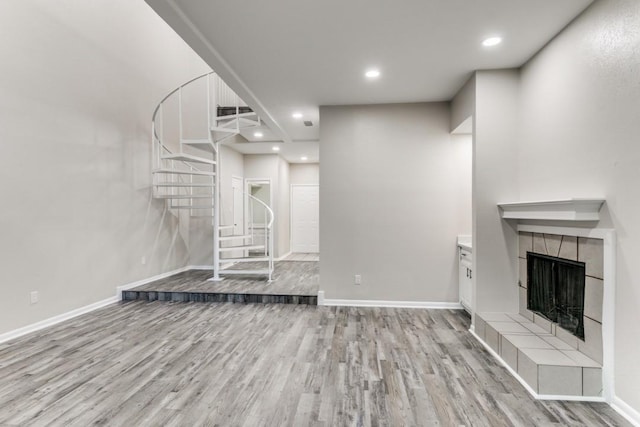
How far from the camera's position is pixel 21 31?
10.8 feet

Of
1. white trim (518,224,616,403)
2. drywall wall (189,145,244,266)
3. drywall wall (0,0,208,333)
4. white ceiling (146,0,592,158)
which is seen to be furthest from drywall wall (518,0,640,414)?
drywall wall (189,145,244,266)

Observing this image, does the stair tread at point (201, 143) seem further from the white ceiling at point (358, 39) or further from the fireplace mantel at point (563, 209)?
the fireplace mantel at point (563, 209)

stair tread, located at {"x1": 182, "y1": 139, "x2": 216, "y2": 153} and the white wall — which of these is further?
the white wall

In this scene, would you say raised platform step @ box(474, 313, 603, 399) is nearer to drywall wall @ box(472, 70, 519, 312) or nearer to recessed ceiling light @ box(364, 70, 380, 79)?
drywall wall @ box(472, 70, 519, 312)

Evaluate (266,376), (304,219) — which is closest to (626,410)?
(266,376)

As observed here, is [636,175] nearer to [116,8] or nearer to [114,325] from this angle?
[114,325]

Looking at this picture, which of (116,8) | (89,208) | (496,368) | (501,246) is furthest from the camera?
(116,8)

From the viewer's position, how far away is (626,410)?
6.37 ft

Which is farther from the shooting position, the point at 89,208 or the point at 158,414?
the point at 89,208

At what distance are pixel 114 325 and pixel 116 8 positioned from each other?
4.40 meters

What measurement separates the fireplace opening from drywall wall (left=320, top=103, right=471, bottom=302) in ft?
3.93

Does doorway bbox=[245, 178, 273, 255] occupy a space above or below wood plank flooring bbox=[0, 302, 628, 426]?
above

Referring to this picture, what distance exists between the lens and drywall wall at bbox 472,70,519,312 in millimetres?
3178

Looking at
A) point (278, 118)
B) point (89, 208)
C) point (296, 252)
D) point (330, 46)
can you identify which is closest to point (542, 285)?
point (330, 46)
